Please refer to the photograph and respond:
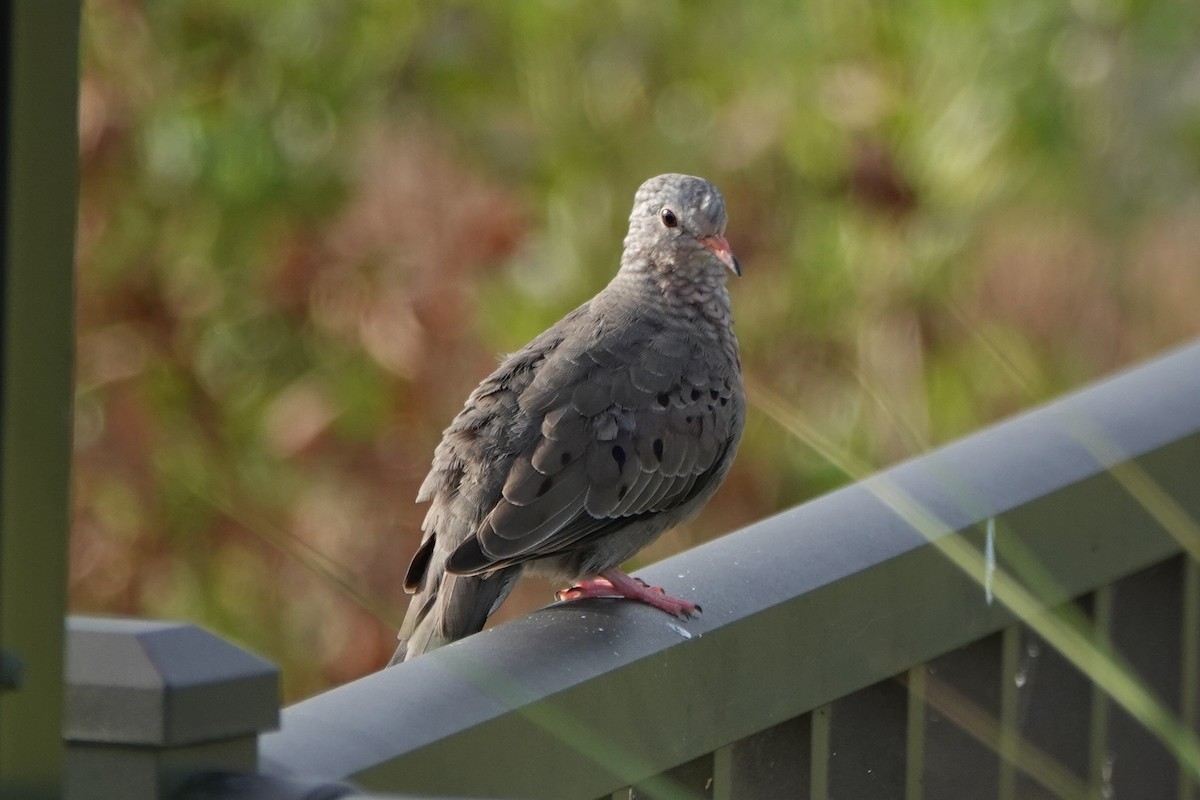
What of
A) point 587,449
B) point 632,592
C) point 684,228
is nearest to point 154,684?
point 632,592

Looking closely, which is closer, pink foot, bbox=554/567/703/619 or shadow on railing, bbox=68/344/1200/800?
shadow on railing, bbox=68/344/1200/800

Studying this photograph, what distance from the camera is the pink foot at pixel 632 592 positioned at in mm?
2250

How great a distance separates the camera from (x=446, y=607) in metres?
2.85

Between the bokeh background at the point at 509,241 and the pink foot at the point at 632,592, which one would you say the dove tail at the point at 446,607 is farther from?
the bokeh background at the point at 509,241

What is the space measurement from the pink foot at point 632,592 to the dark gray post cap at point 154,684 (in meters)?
0.93

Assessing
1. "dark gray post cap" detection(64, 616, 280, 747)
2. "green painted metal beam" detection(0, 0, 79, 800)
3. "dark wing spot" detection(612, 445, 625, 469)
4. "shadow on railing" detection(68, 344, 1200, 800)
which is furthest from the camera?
"dark wing spot" detection(612, 445, 625, 469)

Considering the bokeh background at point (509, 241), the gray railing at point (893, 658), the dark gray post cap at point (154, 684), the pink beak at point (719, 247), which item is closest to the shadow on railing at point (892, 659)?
the gray railing at point (893, 658)

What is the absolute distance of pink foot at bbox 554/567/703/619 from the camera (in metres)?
2.25

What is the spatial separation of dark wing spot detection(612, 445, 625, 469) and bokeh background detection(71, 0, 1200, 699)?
8.45 ft

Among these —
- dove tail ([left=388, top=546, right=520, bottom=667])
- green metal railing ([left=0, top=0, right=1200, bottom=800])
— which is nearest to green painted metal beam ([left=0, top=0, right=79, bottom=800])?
green metal railing ([left=0, top=0, right=1200, bottom=800])

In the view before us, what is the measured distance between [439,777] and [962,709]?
3.25 ft

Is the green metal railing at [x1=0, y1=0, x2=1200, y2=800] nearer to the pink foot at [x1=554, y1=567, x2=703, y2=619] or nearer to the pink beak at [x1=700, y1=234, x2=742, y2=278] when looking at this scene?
the pink foot at [x1=554, y1=567, x2=703, y2=619]

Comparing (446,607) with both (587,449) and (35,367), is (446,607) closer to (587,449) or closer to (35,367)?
(587,449)

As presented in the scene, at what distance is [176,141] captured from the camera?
5852 millimetres
